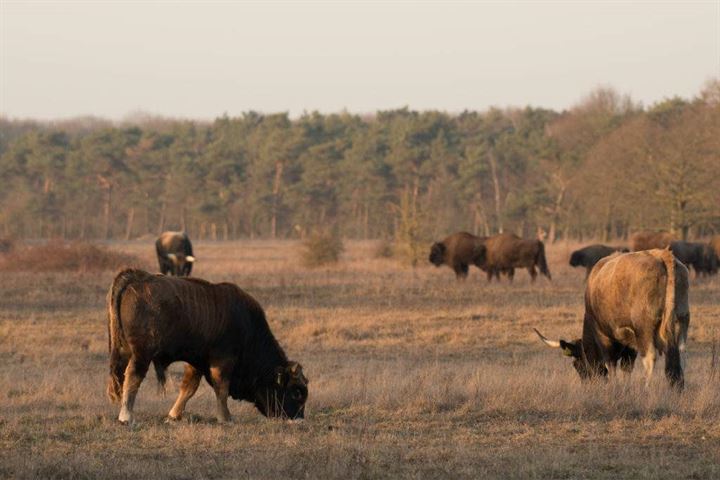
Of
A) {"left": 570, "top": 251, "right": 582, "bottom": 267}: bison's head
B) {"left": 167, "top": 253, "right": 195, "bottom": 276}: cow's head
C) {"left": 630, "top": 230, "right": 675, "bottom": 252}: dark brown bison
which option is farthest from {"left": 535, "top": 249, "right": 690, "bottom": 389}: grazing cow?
{"left": 630, "top": 230, "right": 675, "bottom": 252}: dark brown bison

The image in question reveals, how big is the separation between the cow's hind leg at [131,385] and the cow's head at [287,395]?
1303 mm

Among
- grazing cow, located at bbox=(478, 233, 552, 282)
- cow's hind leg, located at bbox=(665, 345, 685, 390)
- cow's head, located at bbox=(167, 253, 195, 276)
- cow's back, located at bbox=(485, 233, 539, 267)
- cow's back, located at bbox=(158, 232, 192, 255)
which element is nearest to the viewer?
cow's hind leg, located at bbox=(665, 345, 685, 390)

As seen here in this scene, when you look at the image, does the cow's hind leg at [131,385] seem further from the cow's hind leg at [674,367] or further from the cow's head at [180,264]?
the cow's head at [180,264]

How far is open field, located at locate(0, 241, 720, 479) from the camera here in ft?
26.2

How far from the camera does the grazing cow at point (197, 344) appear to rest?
9.72 metres

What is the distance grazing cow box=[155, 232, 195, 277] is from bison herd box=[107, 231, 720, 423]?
21.9 m

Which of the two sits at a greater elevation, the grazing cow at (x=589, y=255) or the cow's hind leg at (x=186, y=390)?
the grazing cow at (x=589, y=255)

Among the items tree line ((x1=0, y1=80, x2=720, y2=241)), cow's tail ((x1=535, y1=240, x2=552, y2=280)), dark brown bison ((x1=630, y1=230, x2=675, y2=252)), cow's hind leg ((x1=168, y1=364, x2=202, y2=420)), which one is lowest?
cow's hind leg ((x1=168, y1=364, x2=202, y2=420))

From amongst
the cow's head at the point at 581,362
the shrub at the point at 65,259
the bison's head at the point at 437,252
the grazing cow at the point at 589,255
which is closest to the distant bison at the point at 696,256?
the grazing cow at the point at 589,255

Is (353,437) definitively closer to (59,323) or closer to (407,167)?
(59,323)

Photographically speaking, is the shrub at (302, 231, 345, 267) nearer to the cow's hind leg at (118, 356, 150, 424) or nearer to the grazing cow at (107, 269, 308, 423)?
the grazing cow at (107, 269, 308, 423)

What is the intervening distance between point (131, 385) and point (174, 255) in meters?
24.7

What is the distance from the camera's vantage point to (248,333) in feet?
34.0

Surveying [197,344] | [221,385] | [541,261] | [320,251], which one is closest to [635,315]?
[221,385]
